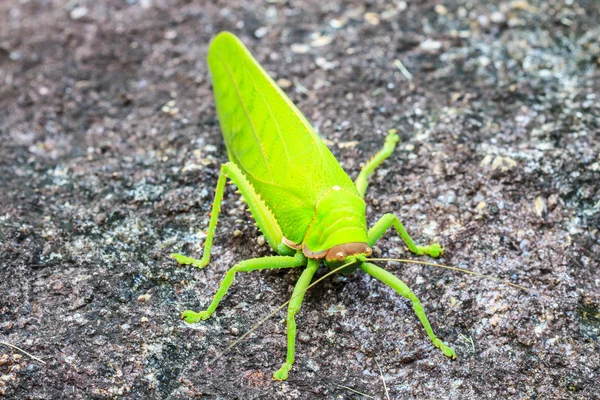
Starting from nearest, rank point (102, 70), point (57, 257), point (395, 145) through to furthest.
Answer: point (57, 257), point (395, 145), point (102, 70)

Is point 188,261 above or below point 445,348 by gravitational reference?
above

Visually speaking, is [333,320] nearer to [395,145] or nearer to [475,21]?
[395,145]

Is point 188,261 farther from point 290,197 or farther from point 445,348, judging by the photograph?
point 445,348

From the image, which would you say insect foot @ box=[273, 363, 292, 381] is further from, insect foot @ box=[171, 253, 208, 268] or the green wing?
insect foot @ box=[171, 253, 208, 268]

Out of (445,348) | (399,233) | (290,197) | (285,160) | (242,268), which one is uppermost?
(285,160)

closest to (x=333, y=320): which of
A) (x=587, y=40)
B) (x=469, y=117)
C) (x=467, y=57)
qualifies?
(x=469, y=117)

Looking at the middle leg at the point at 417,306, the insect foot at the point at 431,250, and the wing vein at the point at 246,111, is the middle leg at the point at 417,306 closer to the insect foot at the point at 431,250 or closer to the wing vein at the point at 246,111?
the insect foot at the point at 431,250

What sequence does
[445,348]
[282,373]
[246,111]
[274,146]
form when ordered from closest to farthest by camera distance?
[282,373], [445,348], [274,146], [246,111]

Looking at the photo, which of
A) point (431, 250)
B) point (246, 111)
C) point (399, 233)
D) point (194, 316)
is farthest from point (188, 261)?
point (431, 250)

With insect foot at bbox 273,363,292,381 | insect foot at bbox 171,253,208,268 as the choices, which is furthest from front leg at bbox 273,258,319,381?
insect foot at bbox 171,253,208,268
